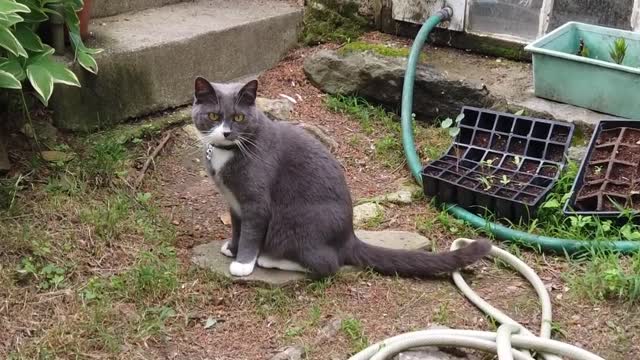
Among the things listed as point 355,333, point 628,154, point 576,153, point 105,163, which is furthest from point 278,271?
point 628,154

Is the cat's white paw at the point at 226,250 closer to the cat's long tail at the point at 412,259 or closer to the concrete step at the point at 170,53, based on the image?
the cat's long tail at the point at 412,259

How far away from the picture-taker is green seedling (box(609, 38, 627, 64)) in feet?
12.6

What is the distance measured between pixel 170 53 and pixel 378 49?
1.14 m

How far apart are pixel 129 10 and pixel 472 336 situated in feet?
8.91

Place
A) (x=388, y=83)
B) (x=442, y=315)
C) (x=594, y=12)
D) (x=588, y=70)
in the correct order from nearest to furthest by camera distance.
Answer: (x=442, y=315) → (x=588, y=70) → (x=594, y=12) → (x=388, y=83)

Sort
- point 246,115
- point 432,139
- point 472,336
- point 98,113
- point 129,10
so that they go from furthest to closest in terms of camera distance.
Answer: point 129,10, point 432,139, point 98,113, point 246,115, point 472,336

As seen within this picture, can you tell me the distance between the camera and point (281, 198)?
117 inches

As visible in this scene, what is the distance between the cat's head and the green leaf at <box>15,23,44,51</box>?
0.90m

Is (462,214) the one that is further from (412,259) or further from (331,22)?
(331,22)

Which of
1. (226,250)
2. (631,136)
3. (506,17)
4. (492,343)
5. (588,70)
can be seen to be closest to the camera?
(492,343)

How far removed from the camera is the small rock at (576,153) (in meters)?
3.64

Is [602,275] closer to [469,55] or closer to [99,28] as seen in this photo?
[469,55]

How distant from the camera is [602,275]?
9.82 ft

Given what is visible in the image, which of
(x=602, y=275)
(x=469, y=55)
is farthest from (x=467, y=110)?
(x=602, y=275)
